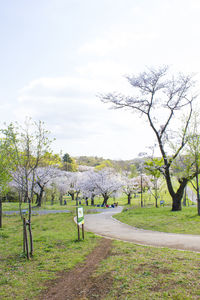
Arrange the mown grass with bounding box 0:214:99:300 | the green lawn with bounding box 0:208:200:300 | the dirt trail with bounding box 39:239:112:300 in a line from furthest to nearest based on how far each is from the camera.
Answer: the mown grass with bounding box 0:214:99:300 → the dirt trail with bounding box 39:239:112:300 → the green lawn with bounding box 0:208:200:300

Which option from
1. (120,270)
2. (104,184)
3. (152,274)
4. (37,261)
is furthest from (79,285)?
(104,184)

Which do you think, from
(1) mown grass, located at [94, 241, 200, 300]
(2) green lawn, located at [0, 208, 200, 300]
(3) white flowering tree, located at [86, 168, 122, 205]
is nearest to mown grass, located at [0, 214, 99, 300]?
(2) green lawn, located at [0, 208, 200, 300]

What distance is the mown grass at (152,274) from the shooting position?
475 cm

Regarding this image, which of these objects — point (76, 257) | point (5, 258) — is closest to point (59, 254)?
point (76, 257)

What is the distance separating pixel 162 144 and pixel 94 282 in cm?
1674

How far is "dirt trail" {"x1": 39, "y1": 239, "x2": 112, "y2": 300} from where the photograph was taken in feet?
17.1

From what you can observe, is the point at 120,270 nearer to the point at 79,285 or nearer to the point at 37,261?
the point at 79,285

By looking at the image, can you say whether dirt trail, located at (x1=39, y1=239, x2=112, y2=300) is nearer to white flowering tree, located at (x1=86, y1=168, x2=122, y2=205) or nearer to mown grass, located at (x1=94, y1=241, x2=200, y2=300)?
mown grass, located at (x1=94, y1=241, x2=200, y2=300)

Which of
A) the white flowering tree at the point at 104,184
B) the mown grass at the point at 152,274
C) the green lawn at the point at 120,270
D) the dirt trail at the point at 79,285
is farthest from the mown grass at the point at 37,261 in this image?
the white flowering tree at the point at 104,184

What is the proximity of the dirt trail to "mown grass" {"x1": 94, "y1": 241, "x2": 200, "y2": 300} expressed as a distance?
0.58 ft

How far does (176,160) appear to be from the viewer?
792 inches

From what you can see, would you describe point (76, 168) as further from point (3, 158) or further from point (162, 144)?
point (3, 158)

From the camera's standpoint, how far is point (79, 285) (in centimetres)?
568

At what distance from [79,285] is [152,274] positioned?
169 centimetres
